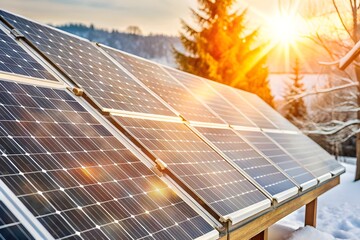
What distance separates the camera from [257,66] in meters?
36.1

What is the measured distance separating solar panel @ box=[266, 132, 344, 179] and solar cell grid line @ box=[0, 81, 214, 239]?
6840 millimetres

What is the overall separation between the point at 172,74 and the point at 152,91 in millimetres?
2999

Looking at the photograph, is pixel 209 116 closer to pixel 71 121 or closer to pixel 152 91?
pixel 152 91

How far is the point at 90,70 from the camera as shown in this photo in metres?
7.67

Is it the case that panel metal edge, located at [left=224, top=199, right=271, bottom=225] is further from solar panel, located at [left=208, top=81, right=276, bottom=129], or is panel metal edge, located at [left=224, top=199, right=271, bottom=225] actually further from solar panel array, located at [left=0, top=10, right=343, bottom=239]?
solar panel, located at [left=208, top=81, right=276, bottom=129]

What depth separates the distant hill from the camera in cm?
14738

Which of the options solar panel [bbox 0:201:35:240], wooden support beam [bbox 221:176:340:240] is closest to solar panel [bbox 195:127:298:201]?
wooden support beam [bbox 221:176:340:240]

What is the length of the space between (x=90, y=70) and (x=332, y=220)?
Answer: 1120cm

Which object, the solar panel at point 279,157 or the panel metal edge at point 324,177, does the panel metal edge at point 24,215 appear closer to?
the solar panel at point 279,157

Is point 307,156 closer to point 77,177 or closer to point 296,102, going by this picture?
point 77,177

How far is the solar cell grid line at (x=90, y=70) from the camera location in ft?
22.4

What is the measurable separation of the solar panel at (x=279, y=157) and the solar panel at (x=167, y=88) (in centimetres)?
105

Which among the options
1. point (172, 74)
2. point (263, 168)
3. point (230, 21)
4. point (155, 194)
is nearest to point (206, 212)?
point (155, 194)

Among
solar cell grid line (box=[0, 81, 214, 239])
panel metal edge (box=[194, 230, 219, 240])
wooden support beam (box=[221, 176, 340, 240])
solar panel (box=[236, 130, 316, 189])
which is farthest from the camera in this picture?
solar panel (box=[236, 130, 316, 189])
